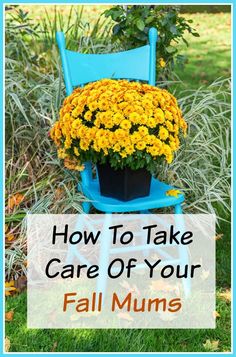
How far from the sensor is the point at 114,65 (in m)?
2.95

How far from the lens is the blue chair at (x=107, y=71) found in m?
2.63

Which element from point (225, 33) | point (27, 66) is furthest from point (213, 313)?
point (225, 33)

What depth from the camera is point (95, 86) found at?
2.57 m

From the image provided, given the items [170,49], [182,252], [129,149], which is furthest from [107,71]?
[182,252]

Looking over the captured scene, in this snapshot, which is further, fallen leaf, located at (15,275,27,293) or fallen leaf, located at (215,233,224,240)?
fallen leaf, located at (215,233,224,240)

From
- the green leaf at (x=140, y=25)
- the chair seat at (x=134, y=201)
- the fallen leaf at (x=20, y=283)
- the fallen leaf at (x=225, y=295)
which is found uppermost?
the green leaf at (x=140, y=25)

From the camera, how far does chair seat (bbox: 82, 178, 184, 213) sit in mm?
2463

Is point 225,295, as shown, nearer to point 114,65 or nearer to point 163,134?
point 163,134

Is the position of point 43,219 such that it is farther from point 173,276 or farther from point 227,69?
point 227,69

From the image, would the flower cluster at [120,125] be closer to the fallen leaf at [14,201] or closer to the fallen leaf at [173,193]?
the fallen leaf at [173,193]

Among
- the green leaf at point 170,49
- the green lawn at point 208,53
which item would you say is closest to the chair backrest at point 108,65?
the green leaf at point 170,49

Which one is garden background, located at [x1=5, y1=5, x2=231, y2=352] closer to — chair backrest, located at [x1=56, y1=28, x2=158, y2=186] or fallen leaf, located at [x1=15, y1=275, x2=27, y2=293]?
fallen leaf, located at [x1=15, y1=275, x2=27, y2=293]

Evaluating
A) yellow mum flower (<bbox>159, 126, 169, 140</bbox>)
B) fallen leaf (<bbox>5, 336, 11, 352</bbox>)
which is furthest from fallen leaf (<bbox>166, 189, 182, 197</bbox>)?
fallen leaf (<bbox>5, 336, 11, 352</bbox>)

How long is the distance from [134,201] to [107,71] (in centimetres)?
75
